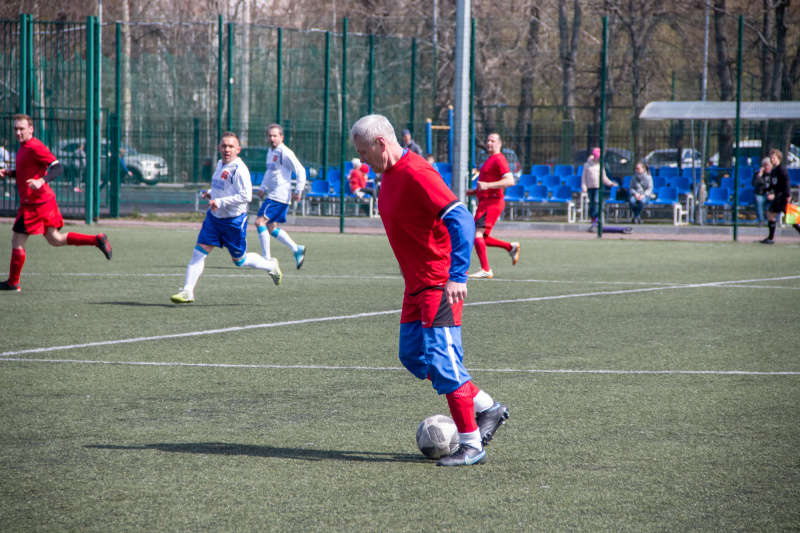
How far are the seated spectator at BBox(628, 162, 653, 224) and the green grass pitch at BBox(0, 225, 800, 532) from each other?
1356 centimetres

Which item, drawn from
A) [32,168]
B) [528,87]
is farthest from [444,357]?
[528,87]

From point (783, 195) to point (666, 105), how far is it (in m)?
7.07

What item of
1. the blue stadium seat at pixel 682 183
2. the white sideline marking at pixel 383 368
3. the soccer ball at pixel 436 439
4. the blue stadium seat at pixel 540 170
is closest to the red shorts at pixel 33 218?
the white sideline marking at pixel 383 368

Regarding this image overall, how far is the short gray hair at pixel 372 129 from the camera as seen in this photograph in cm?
447

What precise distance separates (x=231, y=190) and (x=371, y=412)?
5304mm

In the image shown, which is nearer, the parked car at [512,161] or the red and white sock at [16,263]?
the red and white sock at [16,263]

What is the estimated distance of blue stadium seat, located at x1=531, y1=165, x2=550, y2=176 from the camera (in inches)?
1083

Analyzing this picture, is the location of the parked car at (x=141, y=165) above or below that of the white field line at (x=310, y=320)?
above

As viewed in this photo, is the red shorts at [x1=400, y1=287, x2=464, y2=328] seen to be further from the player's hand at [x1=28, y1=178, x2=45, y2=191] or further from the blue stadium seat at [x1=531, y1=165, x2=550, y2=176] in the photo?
the blue stadium seat at [x1=531, y1=165, x2=550, y2=176]

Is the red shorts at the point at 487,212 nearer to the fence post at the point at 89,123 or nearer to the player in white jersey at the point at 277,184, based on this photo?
the player in white jersey at the point at 277,184

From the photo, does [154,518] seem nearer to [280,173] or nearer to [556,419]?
[556,419]

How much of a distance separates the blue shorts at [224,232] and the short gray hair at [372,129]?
19.2 feet

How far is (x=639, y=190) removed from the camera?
24906 millimetres

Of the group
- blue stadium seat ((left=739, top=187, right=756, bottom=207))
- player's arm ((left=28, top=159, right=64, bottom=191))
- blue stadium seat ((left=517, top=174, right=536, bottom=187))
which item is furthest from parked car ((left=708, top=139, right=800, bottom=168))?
player's arm ((left=28, top=159, right=64, bottom=191))
